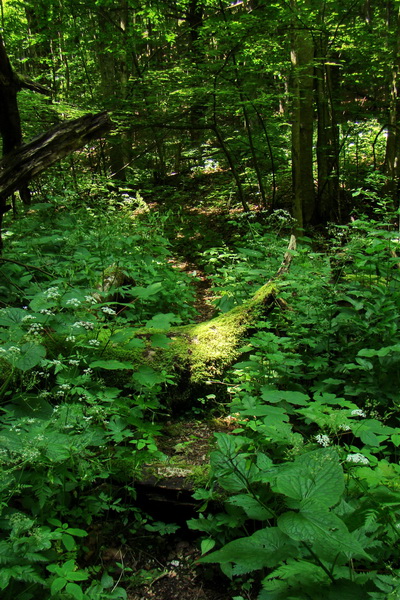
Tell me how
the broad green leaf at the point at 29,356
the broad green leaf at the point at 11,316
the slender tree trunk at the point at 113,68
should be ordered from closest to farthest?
the broad green leaf at the point at 29,356
the broad green leaf at the point at 11,316
the slender tree trunk at the point at 113,68

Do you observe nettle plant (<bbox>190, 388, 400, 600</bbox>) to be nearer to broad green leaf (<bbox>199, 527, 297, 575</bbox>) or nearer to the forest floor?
broad green leaf (<bbox>199, 527, 297, 575</bbox>)

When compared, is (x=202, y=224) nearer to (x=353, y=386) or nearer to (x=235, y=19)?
(x=235, y=19)

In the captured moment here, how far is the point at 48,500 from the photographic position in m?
1.82

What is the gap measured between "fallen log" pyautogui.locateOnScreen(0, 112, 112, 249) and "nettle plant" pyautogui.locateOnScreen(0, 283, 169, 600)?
2219 mm

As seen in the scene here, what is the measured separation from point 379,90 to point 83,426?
13.5 metres

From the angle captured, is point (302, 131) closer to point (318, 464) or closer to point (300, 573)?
point (318, 464)

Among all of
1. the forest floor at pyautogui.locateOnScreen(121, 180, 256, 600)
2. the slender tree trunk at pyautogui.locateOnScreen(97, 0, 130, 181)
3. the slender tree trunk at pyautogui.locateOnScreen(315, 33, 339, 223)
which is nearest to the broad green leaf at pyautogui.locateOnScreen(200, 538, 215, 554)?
the forest floor at pyautogui.locateOnScreen(121, 180, 256, 600)

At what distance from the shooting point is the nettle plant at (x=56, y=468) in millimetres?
1498

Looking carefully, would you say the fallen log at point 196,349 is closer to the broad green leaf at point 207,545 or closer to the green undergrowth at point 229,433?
the green undergrowth at point 229,433

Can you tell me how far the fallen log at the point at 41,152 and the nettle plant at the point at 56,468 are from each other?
2.22 metres

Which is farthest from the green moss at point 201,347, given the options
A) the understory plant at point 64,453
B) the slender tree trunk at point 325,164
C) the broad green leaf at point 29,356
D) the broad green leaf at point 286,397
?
the slender tree trunk at point 325,164

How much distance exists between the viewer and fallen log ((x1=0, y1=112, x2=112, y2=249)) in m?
4.22

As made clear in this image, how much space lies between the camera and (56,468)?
1.88 m

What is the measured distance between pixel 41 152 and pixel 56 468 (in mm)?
3716
